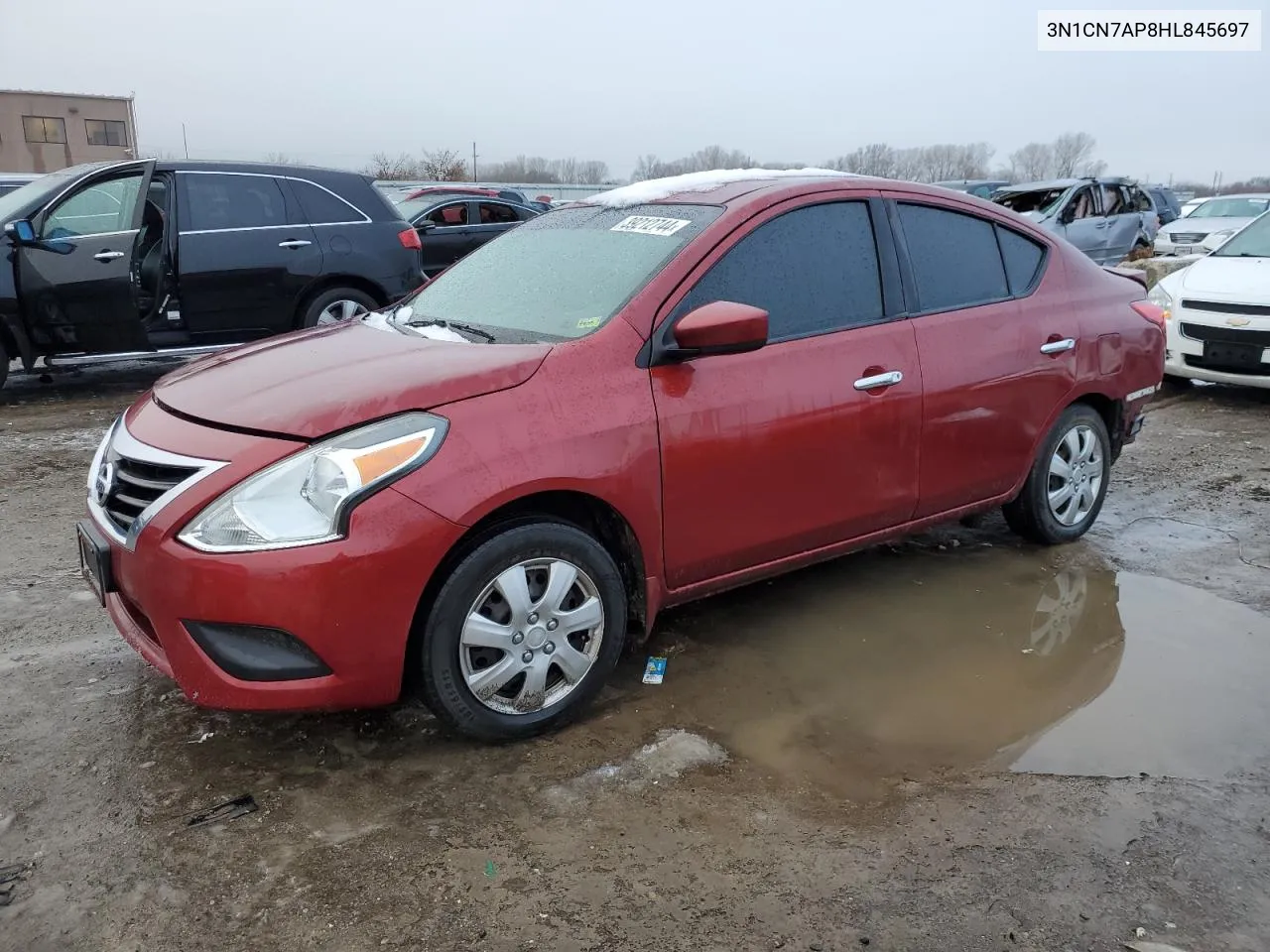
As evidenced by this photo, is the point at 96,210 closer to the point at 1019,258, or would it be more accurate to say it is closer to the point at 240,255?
the point at 240,255

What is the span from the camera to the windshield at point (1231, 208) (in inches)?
794

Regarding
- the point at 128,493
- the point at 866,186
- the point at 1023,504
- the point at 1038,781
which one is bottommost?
the point at 1038,781

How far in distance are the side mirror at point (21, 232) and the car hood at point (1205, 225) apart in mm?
19396

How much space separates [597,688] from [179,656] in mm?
1228

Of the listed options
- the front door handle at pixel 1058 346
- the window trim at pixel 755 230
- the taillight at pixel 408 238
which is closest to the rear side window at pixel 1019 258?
the front door handle at pixel 1058 346

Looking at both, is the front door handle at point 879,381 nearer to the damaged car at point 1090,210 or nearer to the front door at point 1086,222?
the damaged car at point 1090,210

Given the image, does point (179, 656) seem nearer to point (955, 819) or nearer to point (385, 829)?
point (385, 829)

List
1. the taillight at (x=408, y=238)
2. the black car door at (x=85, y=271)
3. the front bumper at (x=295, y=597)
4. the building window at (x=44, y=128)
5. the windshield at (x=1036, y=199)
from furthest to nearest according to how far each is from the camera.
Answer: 1. the building window at (x=44, y=128)
2. the windshield at (x=1036, y=199)
3. the taillight at (x=408, y=238)
4. the black car door at (x=85, y=271)
5. the front bumper at (x=295, y=597)

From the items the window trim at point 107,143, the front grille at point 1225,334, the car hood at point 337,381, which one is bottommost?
the front grille at point 1225,334

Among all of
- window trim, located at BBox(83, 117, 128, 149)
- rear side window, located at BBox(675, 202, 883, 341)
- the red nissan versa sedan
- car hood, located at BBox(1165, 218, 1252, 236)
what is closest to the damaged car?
car hood, located at BBox(1165, 218, 1252, 236)

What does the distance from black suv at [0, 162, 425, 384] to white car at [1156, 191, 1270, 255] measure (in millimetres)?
16024

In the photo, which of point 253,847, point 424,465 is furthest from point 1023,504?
point 253,847

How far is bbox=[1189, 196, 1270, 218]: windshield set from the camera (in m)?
20.2

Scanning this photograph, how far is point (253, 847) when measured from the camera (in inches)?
99.5
